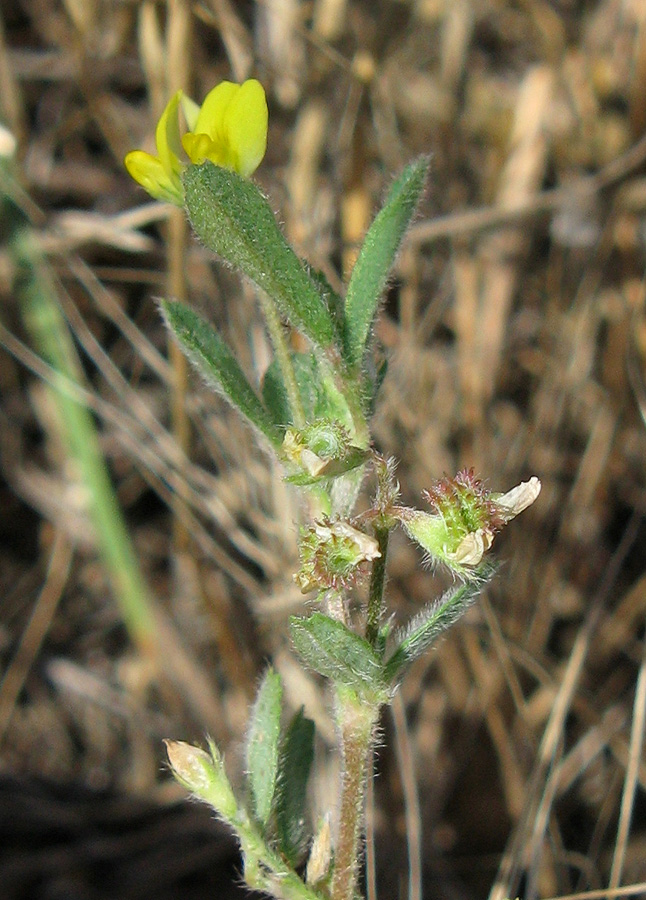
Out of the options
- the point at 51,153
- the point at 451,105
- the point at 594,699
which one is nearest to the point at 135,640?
the point at 594,699

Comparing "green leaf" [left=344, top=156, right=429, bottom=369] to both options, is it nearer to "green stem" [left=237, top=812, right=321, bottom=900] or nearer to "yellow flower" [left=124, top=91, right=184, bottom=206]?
"yellow flower" [left=124, top=91, right=184, bottom=206]

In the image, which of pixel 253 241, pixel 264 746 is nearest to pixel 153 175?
pixel 253 241

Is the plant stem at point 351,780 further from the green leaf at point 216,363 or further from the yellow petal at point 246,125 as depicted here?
the yellow petal at point 246,125

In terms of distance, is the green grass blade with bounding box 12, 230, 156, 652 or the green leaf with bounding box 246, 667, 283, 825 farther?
the green grass blade with bounding box 12, 230, 156, 652

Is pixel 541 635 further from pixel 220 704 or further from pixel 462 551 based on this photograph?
pixel 462 551

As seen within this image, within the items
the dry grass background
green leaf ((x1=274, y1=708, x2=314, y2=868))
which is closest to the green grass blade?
the dry grass background

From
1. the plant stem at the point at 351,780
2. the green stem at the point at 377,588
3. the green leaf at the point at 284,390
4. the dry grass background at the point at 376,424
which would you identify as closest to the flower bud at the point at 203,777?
the plant stem at the point at 351,780
